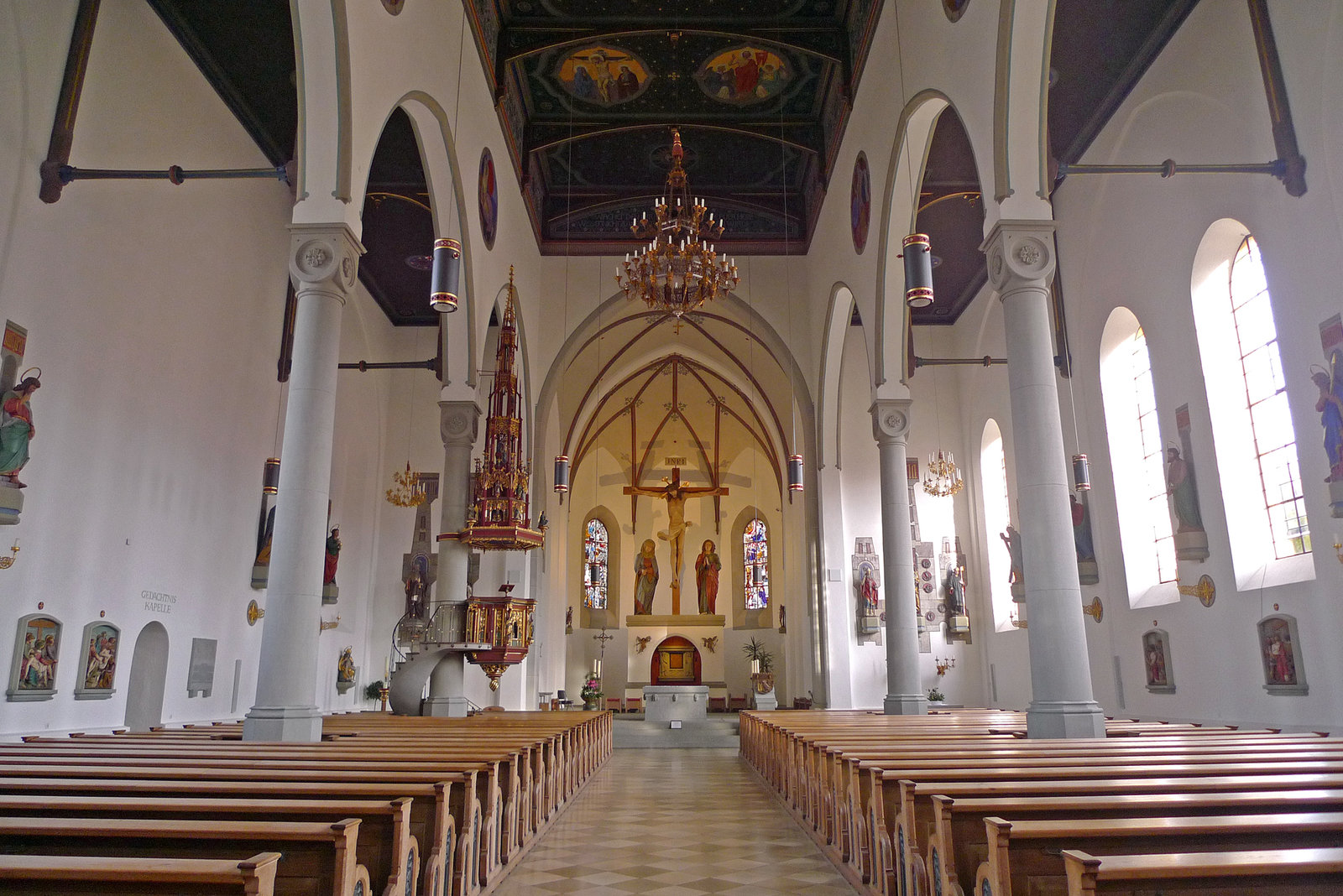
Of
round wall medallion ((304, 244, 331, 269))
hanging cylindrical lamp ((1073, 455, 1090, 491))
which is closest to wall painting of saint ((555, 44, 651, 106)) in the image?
round wall medallion ((304, 244, 331, 269))

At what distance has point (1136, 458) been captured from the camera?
12.7 metres

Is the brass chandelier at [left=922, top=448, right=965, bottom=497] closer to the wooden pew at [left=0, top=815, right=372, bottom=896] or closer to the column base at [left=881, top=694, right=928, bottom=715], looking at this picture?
the column base at [left=881, top=694, right=928, bottom=715]

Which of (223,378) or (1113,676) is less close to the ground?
(223,378)

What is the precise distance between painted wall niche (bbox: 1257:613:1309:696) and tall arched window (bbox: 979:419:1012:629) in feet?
26.7

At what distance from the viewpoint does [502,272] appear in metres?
14.9

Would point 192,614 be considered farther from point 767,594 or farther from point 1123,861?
point 767,594

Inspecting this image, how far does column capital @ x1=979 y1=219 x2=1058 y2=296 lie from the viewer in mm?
7887

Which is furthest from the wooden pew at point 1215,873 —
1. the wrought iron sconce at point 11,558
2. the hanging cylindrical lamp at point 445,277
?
the wrought iron sconce at point 11,558

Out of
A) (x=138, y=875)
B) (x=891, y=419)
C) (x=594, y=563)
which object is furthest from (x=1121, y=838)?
(x=594, y=563)

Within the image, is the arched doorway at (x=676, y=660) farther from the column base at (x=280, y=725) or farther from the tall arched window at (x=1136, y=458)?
the column base at (x=280, y=725)

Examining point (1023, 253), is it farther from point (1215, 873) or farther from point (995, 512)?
point (995, 512)

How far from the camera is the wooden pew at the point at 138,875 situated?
2316mm

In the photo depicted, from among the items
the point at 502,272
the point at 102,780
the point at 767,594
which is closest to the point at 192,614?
the point at 502,272

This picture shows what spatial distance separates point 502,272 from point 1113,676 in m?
11.0
